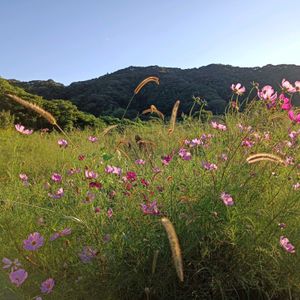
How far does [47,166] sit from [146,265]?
11.6 ft

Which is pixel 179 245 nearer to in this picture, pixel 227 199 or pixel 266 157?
pixel 227 199

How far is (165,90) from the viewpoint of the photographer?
86.9 ft

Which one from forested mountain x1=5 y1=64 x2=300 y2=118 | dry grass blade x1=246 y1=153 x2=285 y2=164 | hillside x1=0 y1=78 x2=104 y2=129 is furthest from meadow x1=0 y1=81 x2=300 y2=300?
forested mountain x1=5 y1=64 x2=300 y2=118

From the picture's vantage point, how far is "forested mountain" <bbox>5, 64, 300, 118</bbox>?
74.5 ft

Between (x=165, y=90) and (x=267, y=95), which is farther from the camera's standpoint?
(x=165, y=90)

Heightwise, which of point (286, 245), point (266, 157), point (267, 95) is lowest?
point (286, 245)

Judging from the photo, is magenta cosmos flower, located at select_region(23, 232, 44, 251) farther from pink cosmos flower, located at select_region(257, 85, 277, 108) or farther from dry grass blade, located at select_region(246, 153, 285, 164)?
pink cosmos flower, located at select_region(257, 85, 277, 108)

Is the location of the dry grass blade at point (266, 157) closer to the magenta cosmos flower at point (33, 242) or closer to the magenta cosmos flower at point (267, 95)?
the magenta cosmos flower at point (267, 95)

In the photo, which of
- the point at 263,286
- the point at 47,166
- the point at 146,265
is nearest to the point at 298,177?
the point at 263,286

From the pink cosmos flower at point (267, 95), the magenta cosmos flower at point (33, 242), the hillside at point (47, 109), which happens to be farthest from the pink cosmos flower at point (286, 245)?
the hillside at point (47, 109)

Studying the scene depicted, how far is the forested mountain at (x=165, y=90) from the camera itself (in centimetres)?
2270

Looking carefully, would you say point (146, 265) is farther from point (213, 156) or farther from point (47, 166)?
point (47, 166)

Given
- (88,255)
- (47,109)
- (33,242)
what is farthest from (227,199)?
(47,109)

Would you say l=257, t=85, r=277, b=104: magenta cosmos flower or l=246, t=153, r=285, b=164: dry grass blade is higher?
l=257, t=85, r=277, b=104: magenta cosmos flower
